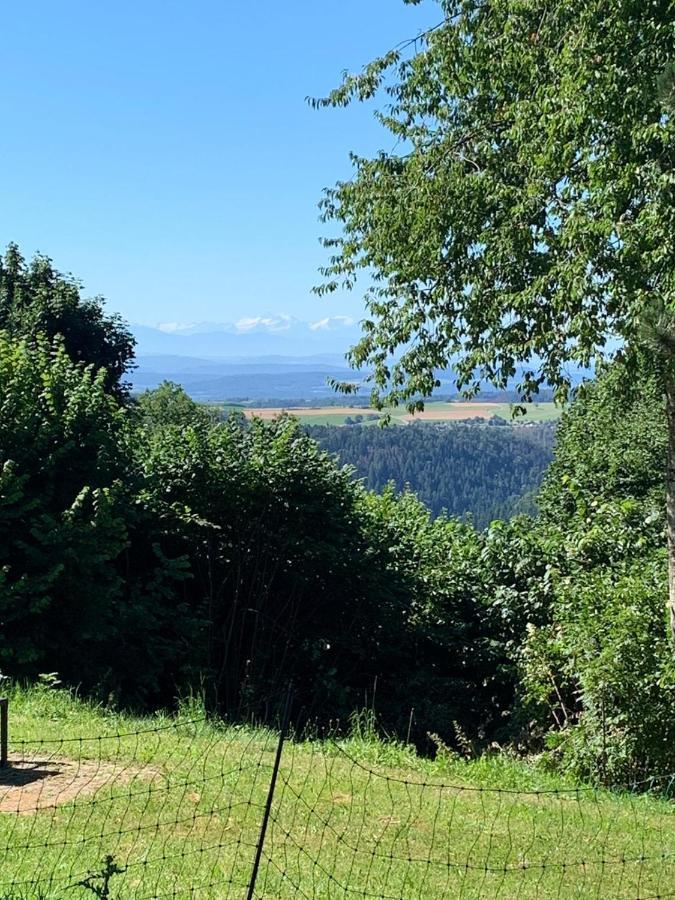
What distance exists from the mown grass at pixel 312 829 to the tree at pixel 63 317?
1571 centimetres

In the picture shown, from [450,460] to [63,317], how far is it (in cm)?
10126

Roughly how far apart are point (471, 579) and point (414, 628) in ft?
4.43

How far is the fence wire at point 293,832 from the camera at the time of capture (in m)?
4.89

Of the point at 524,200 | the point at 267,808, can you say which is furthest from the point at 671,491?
the point at 267,808

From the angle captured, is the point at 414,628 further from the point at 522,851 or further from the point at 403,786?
the point at 522,851

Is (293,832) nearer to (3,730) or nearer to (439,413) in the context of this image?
(3,730)

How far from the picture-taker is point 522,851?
575cm

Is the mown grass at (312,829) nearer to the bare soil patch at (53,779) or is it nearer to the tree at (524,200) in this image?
the bare soil patch at (53,779)

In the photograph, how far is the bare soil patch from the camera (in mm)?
6070

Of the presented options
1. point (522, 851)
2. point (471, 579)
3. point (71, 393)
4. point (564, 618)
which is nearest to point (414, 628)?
point (471, 579)

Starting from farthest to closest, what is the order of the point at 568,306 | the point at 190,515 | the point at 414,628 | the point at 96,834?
the point at 414,628
the point at 190,515
the point at 568,306
the point at 96,834

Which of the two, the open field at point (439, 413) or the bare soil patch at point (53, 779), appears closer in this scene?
the bare soil patch at point (53, 779)

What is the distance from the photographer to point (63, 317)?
74.5 feet

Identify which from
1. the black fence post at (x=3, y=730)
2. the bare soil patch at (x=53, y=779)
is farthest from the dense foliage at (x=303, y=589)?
the black fence post at (x=3, y=730)
